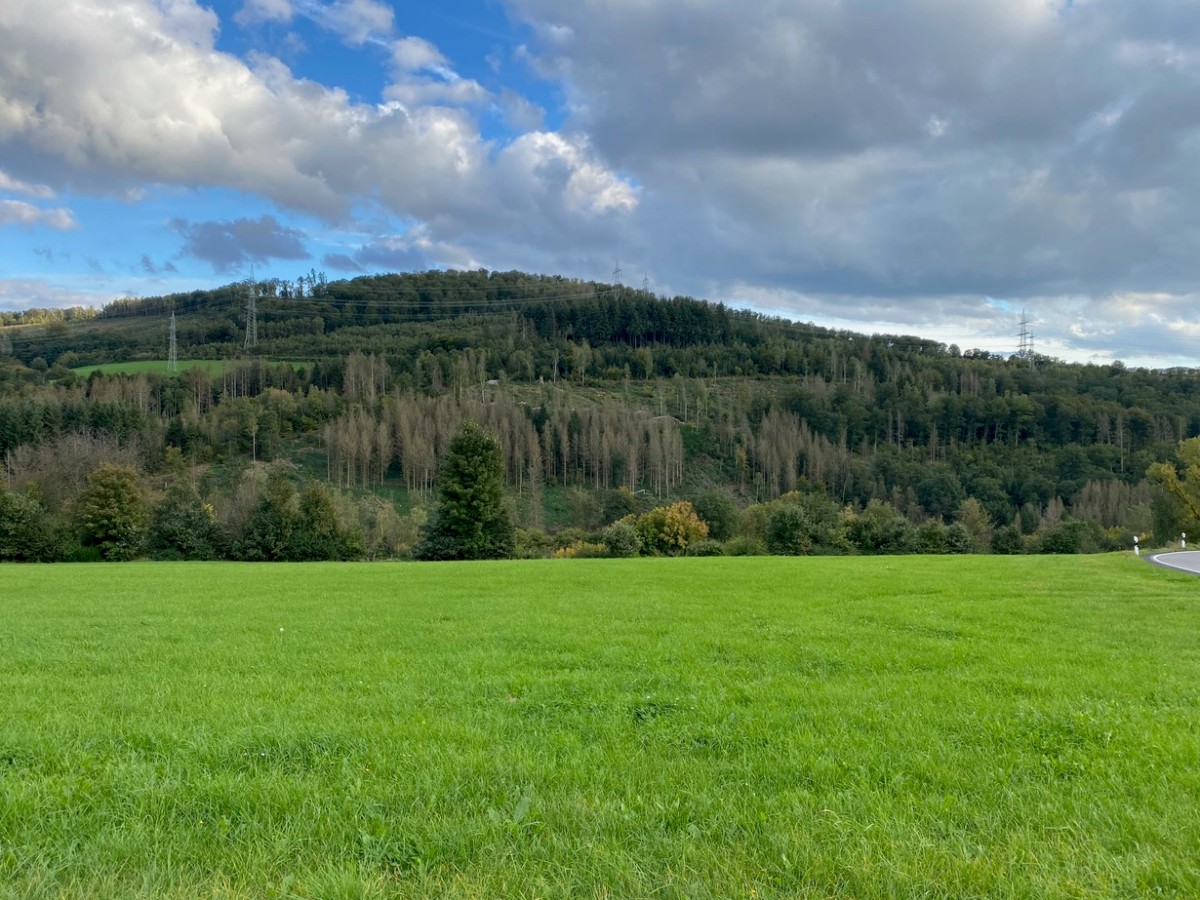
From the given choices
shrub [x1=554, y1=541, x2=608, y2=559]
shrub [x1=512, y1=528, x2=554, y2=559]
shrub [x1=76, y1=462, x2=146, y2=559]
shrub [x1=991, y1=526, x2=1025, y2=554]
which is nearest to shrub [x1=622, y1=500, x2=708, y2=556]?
shrub [x1=554, y1=541, x2=608, y2=559]

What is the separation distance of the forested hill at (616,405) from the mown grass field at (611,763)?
81867mm

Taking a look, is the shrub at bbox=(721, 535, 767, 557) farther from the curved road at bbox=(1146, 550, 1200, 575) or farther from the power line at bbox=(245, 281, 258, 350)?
the power line at bbox=(245, 281, 258, 350)

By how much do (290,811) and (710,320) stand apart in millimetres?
199476

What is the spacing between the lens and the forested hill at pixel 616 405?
109750 mm

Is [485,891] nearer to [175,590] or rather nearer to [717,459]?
[175,590]

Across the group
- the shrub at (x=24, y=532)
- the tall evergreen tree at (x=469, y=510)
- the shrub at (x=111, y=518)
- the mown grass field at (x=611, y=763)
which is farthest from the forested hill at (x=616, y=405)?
the mown grass field at (x=611, y=763)

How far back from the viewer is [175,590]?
25.0m

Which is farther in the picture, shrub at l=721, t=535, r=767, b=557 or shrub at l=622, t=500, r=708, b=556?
shrub at l=622, t=500, r=708, b=556

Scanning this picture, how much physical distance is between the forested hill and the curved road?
60702 millimetres

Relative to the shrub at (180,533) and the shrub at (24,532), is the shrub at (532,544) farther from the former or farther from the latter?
the shrub at (24,532)

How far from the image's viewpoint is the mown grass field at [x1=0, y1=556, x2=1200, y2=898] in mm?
3963

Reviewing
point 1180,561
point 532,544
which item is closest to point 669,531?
point 532,544

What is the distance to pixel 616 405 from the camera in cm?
13925

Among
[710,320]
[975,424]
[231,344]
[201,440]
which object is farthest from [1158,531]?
[231,344]
